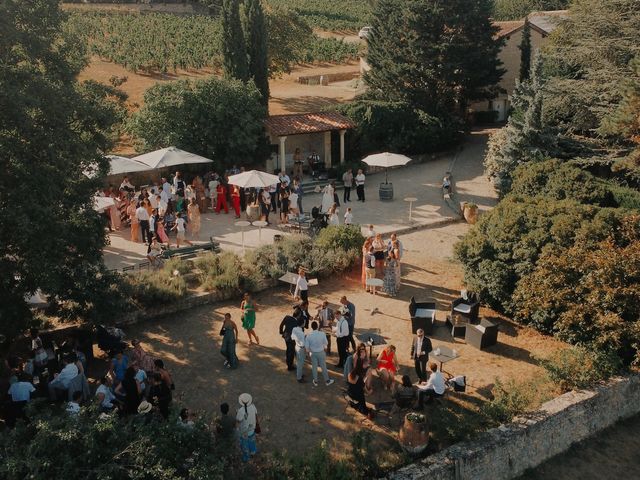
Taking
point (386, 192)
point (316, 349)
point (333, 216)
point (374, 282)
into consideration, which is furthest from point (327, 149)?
point (316, 349)

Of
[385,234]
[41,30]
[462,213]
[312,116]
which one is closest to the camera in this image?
[41,30]

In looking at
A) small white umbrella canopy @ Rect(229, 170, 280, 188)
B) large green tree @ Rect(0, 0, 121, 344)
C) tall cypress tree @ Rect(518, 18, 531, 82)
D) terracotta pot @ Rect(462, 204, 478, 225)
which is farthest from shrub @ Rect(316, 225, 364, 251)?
tall cypress tree @ Rect(518, 18, 531, 82)

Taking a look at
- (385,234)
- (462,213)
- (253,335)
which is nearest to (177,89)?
(385,234)

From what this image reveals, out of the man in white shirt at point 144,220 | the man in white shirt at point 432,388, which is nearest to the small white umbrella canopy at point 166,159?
the man in white shirt at point 144,220

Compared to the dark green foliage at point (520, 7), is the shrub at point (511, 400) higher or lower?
lower

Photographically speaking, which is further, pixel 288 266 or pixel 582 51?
pixel 582 51

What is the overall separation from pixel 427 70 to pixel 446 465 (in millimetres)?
26159

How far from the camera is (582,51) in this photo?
24.7 meters

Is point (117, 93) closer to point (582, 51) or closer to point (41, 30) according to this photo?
point (41, 30)

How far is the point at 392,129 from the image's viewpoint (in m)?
31.5

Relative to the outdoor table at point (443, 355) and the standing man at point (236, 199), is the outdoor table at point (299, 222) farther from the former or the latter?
the outdoor table at point (443, 355)

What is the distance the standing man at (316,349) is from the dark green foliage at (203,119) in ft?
49.8

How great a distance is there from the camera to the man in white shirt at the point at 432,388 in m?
11.6

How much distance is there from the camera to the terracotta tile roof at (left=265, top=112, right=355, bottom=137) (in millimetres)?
27453
